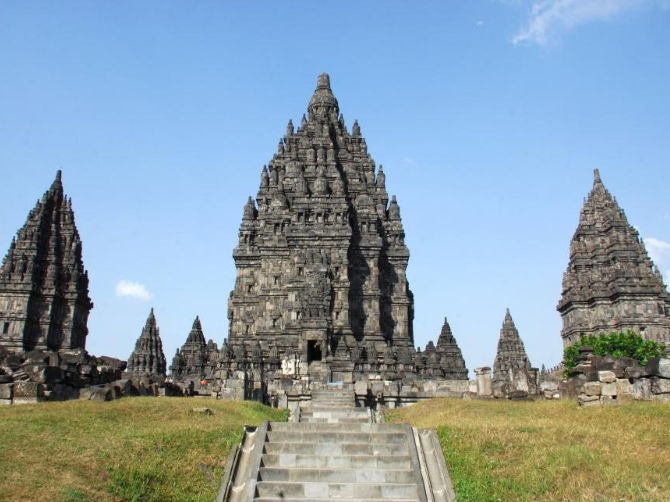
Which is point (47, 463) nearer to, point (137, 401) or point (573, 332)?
point (137, 401)

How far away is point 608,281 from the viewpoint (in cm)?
5762

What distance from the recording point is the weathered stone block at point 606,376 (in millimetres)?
17723

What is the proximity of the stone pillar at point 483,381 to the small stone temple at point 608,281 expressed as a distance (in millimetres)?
34876

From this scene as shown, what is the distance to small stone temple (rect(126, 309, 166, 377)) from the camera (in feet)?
209

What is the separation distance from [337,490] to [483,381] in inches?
597

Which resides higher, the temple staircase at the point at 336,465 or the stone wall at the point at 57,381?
the stone wall at the point at 57,381

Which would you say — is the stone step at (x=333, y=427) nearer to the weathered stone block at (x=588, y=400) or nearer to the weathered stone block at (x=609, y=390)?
the weathered stone block at (x=588, y=400)

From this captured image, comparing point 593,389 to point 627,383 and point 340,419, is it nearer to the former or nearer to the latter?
point 627,383

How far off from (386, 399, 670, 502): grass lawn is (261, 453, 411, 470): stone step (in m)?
1.12

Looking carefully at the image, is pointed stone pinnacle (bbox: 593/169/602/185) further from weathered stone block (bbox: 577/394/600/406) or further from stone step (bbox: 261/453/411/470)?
stone step (bbox: 261/453/411/470)

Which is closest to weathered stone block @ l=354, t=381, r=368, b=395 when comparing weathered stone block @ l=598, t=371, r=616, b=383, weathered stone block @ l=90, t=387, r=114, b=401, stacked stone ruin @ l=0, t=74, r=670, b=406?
stacked stone ruin @ l=0, t=74, r=670, b=406

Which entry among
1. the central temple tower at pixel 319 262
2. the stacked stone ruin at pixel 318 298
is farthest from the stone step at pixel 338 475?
the central temple tower at pixel 319 262

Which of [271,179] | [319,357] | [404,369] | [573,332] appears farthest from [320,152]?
[573,332]

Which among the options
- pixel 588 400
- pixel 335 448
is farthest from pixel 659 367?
pixel 335 448
